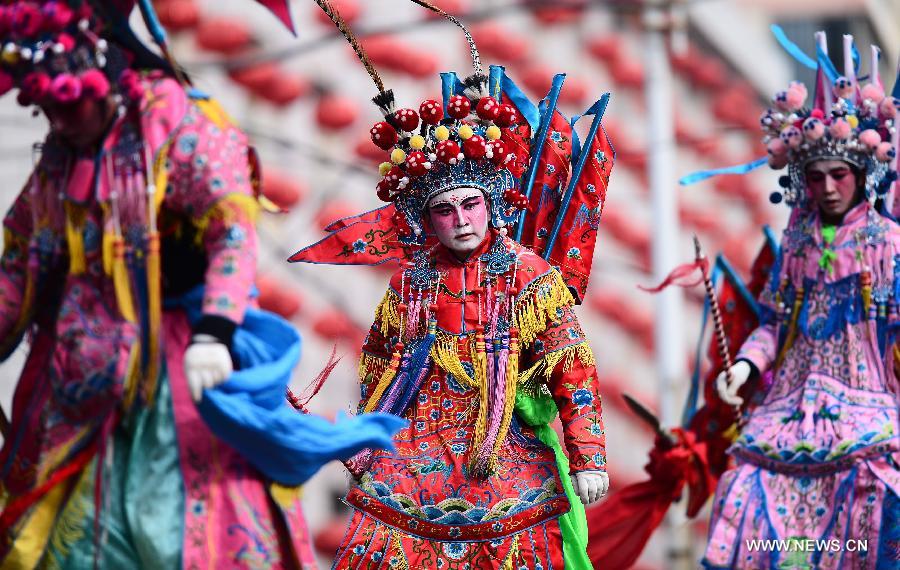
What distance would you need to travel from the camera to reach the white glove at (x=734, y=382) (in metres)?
6.00

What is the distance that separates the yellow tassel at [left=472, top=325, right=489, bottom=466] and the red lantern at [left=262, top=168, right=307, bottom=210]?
8.26ft

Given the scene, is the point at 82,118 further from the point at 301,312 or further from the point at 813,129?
the point at 301,312

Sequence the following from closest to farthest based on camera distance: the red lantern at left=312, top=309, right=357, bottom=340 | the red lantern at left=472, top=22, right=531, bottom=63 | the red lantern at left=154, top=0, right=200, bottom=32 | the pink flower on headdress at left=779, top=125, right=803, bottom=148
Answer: the pink flower on headdress at left=779, top=125, right=803, bottom=148, the red lantern at left=154, top=0, right=200, bottom=32, the red lantern at left=312, top=309, right=357, bottom=340, the red lantern at left=472, top=22, right=531, bottom=63

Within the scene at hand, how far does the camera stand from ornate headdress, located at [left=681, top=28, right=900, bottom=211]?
19.6 ft

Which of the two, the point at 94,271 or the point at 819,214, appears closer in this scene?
the point at 94,271

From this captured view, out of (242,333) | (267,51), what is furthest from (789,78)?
(242,333)

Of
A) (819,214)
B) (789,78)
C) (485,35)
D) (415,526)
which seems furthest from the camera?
(789,78)

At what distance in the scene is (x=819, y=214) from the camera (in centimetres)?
605

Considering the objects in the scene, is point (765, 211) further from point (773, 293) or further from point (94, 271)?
point (94, 271)

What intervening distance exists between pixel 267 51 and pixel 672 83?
257cm

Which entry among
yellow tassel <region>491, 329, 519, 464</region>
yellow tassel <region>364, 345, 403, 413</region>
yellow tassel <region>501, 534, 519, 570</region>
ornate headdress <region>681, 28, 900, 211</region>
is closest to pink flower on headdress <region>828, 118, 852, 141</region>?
ornate headdress <region>681, 28, 900, 211</region>

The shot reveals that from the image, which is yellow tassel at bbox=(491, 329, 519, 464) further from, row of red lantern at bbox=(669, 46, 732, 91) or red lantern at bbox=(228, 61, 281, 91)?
row of red lantern at bbox=(669, 46, 732, 91)

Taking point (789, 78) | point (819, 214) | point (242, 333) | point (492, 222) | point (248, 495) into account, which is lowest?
point (248, 495)

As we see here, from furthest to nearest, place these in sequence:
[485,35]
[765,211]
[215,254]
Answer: [765,211] → [485,35] → [215,254]
